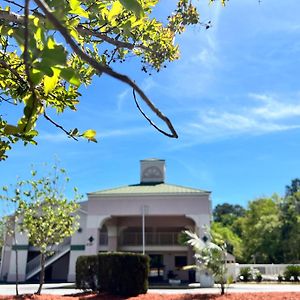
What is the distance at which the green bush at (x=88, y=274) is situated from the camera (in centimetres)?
1769

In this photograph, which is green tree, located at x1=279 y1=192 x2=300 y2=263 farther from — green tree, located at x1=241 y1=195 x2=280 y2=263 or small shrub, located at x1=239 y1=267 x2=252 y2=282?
small shrub, located at x1=239 y1=267 x2=252 y2=282

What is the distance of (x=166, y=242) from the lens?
3272 centimetres

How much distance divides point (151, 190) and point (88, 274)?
557 inches

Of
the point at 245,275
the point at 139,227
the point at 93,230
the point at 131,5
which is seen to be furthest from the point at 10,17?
the point at 139,227

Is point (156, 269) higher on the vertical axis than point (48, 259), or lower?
lower

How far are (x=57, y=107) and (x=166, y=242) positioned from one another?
29888 millimetres

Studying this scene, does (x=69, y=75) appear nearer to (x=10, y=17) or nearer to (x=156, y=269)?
(x=10, y=17)

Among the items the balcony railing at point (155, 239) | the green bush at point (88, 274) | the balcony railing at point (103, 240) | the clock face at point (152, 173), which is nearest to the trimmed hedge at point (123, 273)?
the green bush at point (88, 274)

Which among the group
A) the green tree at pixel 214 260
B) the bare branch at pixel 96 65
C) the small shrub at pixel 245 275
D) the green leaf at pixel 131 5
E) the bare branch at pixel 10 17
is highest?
the bare branch at pixel 10 17

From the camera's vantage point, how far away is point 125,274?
15977 millimetres

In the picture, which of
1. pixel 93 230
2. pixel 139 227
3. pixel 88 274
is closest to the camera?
pixel 88 274

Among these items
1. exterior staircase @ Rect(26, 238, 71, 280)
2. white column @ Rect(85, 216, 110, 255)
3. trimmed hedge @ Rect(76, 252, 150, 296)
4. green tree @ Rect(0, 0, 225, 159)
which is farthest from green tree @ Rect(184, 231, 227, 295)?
exterior staircase @ Rect(26, 238, 71, 280)

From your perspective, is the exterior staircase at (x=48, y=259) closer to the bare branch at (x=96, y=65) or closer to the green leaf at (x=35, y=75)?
the green leaf at (x=35, y=75)

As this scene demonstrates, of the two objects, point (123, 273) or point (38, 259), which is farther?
point (38, 259)
